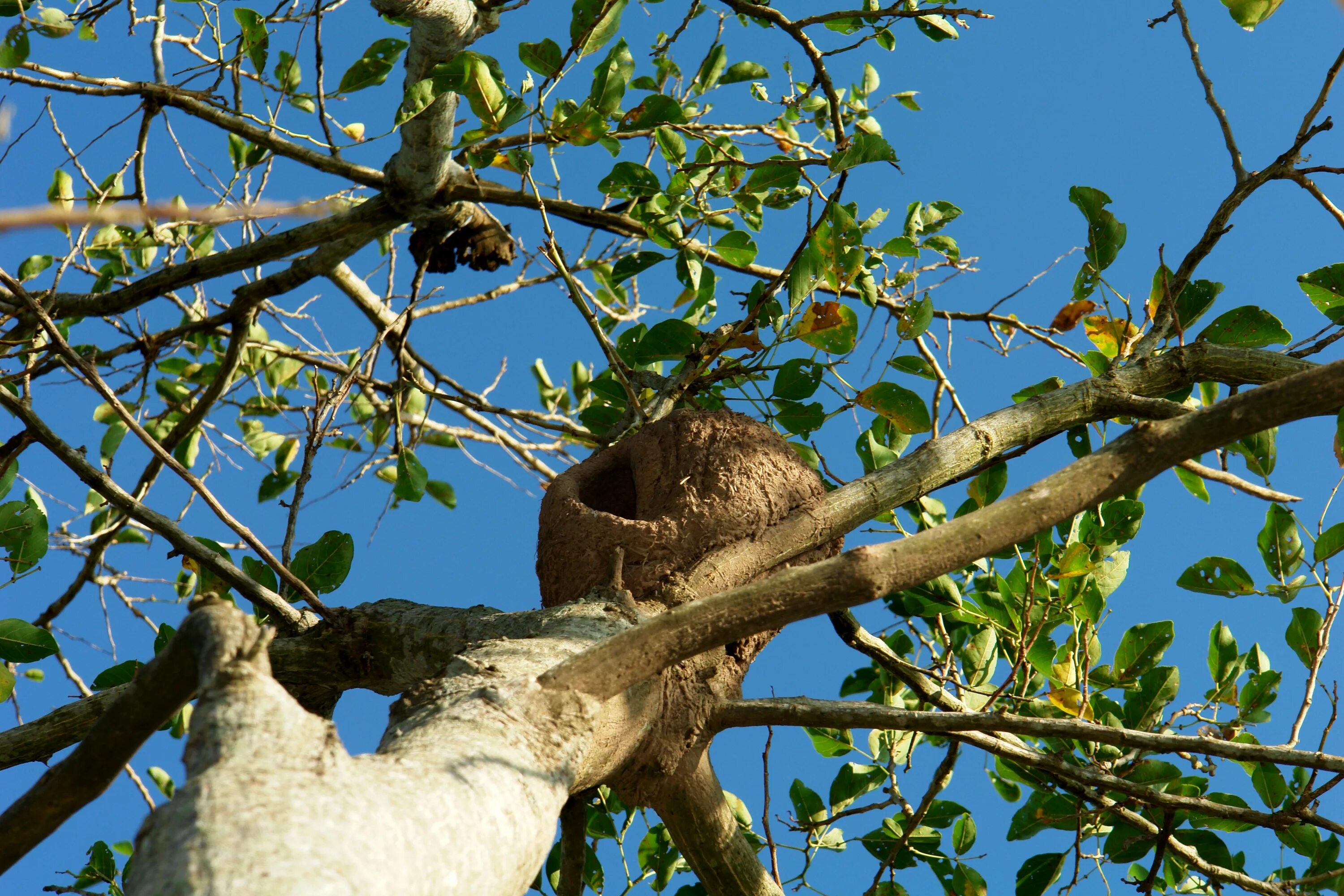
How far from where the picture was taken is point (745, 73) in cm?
352

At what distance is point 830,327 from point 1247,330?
1.17 metres

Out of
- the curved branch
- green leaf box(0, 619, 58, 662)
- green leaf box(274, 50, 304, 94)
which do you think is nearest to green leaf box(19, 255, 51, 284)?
green leaf box(274, 50, 304, 94)

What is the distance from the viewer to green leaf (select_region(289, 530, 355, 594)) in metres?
2.69

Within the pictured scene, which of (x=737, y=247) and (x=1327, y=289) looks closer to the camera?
(x=1327, y=289)

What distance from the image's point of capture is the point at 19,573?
2.56m

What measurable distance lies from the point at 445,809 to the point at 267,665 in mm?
266

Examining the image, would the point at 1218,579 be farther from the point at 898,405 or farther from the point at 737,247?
the point at 737,247

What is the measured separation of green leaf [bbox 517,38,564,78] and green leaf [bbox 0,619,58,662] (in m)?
1.84

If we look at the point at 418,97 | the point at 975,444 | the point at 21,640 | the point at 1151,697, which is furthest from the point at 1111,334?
the point at 21,640

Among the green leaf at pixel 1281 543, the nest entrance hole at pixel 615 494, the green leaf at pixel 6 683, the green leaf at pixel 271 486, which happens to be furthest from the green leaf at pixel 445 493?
the green leaf at pixel 1281 543

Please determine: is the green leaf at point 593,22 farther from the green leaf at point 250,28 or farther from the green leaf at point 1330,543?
the green leaf at point 1330,543

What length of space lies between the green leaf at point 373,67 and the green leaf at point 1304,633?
3025mm

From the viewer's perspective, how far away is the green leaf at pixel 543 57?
269 cm

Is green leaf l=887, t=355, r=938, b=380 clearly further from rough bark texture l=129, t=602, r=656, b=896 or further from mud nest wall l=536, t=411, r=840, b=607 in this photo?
rough bark texture l=129, t=602, r=656, b=896
